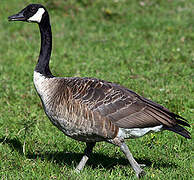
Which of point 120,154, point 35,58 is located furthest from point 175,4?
point 120,154

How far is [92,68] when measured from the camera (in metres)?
9.09

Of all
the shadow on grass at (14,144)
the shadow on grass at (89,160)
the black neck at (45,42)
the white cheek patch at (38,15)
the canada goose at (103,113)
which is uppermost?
the white cheek patch at (38,15)

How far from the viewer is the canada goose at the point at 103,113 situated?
479cm

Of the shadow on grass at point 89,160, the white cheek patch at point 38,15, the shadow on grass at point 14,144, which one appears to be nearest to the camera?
the shadow on grass at point 89,160

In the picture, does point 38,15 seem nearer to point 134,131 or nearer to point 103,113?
point 103,113

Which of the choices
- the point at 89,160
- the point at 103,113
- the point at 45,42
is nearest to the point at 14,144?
the point at 89,160

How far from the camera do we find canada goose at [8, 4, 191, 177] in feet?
15.7

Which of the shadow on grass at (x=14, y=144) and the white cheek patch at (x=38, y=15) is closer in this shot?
the white cheek patch at (x=38, y=15)

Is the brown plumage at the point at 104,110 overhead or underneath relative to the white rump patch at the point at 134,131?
overhead

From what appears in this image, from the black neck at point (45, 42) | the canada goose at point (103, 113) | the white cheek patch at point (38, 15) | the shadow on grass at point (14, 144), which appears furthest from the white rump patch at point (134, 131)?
the white cheek patch at point (38, 15)

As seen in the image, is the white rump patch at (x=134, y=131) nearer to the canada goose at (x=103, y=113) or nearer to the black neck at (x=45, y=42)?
the canada goose at (x=103, y=113)

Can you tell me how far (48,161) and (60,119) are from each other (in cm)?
73

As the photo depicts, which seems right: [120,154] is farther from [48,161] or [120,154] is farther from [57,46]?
[57,46]

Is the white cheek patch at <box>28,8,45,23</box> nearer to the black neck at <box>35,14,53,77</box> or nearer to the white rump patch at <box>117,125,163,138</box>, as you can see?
the black neck at <box>35,14,53,77</box>
